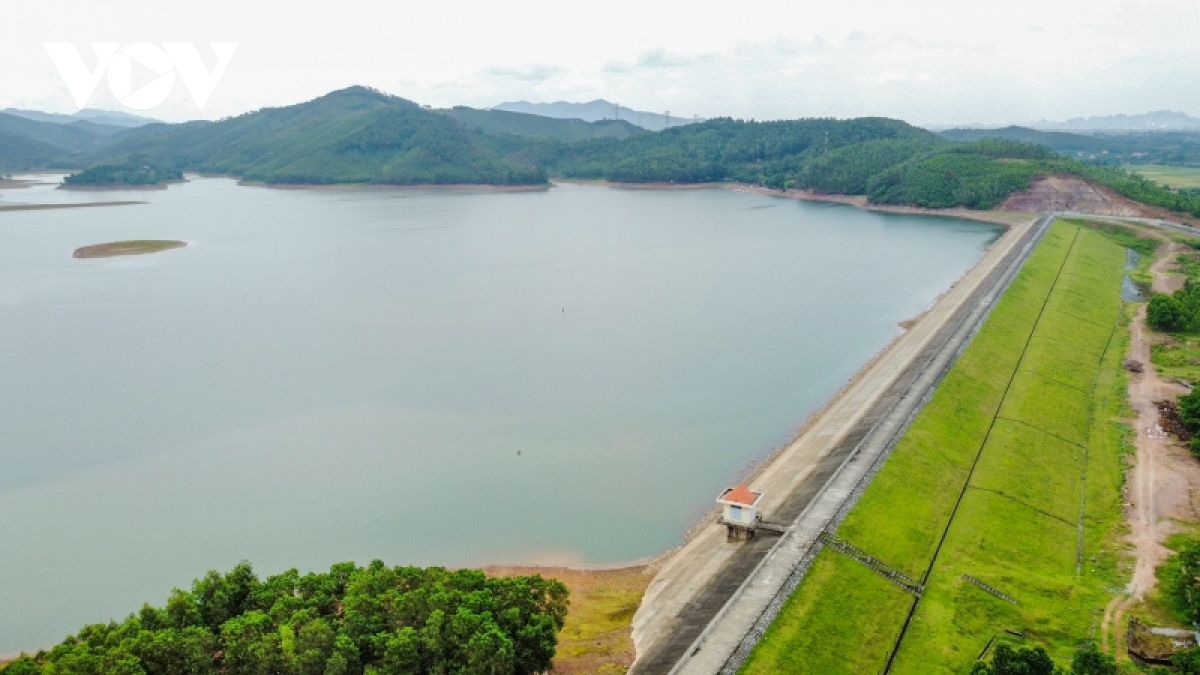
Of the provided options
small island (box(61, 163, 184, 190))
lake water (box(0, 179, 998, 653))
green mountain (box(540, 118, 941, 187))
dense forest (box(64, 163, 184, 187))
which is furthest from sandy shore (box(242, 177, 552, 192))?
lake water (box(0, 179, 998, 653))

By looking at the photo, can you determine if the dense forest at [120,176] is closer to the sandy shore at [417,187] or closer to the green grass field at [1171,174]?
the sandy shore at [417,187]

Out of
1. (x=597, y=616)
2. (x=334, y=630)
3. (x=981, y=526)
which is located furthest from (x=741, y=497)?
(x=334, y=630)

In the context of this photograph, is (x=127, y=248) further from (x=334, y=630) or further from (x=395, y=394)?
(x=334, y=630)

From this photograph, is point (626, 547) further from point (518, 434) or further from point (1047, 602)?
point (1047, 602)

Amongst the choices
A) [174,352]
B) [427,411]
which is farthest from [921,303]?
[174,352]

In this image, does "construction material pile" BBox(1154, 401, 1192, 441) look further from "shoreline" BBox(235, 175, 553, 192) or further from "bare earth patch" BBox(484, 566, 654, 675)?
"shoreline" BBox(235, 175, 553, 192)
